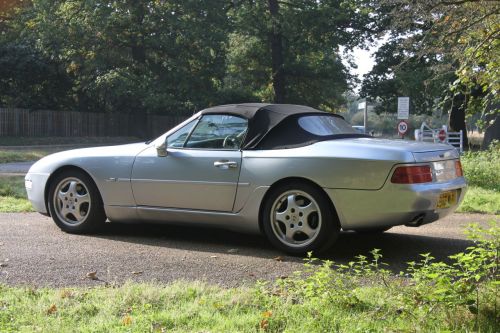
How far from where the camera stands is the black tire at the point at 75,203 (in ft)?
20.8

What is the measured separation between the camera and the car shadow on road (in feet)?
17.8

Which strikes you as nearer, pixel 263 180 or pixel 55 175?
pixel 263 180

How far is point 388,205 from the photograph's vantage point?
4.98 m

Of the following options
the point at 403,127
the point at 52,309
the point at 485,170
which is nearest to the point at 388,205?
the point at 52,309

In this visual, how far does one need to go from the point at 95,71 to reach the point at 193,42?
629cm

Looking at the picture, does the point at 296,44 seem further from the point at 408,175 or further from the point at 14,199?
the point at 408,175

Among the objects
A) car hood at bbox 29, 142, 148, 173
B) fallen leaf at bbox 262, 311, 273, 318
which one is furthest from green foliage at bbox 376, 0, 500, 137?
fallen leaf at bbox 262, 311, 273, 318

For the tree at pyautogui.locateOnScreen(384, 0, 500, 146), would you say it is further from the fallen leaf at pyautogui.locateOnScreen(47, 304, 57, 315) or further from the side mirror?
the fallen leaf at pyautogui.locateOnScreen(47, 304, 57, 315)

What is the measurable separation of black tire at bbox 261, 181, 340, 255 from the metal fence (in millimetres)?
28978

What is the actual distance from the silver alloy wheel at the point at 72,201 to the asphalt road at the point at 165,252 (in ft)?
0.68

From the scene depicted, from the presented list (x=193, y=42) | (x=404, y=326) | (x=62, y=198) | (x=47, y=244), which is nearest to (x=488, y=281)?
(x=404, y=326)

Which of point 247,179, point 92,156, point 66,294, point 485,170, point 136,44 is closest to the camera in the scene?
point 66,294

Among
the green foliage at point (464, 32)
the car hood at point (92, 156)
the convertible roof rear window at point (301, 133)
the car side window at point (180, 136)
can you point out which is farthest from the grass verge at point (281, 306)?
the green foliage at point (464, 32)

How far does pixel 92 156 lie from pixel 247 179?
194 cm
